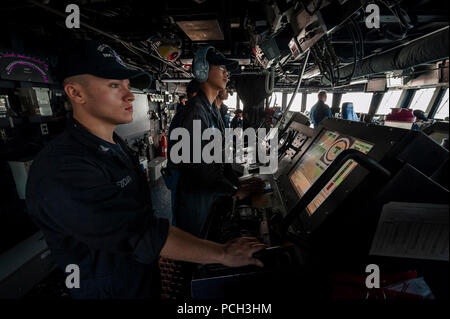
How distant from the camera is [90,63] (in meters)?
1.05

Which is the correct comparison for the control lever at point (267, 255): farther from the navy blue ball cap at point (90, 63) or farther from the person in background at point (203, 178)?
the navy blue ball cap at point (90, 63)

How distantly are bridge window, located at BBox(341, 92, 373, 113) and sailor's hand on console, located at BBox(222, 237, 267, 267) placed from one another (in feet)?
42.7

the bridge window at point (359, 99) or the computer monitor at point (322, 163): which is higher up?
the bridge window at point (359, 99)

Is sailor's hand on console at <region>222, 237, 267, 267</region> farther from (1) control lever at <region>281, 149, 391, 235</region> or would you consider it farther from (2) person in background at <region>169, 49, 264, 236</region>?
(2) person in background at <region>169, 49, 264, 236</region>

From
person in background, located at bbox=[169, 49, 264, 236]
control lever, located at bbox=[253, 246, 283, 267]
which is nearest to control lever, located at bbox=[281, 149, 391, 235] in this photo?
control lever, located at bbox=[253, 246, 283, 267]

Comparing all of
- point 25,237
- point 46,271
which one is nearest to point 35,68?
point 25,237

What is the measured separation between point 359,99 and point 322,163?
15.6m

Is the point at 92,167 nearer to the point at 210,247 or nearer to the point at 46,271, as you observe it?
the point at 210,247

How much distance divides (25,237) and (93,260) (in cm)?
313

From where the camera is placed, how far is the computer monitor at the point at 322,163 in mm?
939

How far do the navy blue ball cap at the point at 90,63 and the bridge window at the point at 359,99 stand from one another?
13.1m

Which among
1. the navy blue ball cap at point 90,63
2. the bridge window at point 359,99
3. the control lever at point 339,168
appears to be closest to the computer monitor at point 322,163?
the control lever at point 339,168

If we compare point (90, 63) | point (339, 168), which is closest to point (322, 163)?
point (339, 168)

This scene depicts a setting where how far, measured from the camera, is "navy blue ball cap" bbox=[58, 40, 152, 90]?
3.44ft
